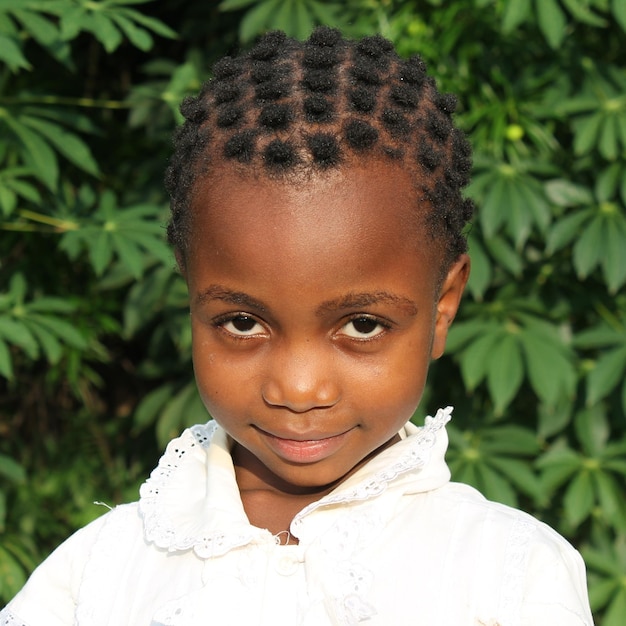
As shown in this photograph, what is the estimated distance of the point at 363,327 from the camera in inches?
43.2

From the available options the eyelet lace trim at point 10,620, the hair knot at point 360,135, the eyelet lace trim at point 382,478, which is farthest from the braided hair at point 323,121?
the eyelet lace trim at point 10,620

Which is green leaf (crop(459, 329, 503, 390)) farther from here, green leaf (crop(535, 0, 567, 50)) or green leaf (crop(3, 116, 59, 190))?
green leaf (crop(3, 116, 59, 190))

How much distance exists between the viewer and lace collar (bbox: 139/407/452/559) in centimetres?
116

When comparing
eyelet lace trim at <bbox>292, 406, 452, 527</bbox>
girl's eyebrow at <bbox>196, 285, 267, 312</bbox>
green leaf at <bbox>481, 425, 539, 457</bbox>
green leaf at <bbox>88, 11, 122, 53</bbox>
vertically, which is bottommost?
green leaf at <bbox>481, 425, 539, 457</bbox>

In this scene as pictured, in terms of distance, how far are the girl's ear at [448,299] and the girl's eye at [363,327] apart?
0.44 ft

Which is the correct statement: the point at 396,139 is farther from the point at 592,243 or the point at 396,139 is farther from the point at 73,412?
the point at 73,412

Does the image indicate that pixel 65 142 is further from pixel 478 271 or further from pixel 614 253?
pixel 614 253

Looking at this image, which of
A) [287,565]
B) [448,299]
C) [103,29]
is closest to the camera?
[287,565]

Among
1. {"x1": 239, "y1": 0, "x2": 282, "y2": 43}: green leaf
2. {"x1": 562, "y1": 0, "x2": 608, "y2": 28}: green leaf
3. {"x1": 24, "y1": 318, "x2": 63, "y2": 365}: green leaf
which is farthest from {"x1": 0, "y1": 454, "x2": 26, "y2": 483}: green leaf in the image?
{"x1": 562, "y1": 0, "x2": 608, "y2": 28}: green leaf

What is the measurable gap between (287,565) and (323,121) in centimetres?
48

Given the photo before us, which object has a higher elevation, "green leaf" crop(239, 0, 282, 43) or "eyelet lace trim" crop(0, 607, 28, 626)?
"green leaf" crop(239, 0, 282, 43)

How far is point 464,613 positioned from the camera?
1.11 m

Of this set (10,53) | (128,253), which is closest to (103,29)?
(10,53)

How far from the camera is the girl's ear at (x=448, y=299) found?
1.23 m
